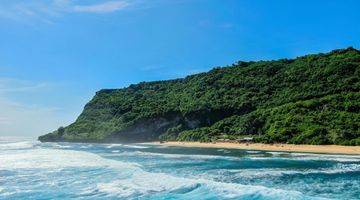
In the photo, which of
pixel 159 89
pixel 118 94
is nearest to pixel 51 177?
pixel 159 89

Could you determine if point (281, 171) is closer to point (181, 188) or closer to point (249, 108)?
point (181, 188)

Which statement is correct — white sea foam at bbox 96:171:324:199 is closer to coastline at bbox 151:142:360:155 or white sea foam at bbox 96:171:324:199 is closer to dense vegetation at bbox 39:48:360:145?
coastline at bbox 151:142:360:155

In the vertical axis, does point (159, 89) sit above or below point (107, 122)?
above

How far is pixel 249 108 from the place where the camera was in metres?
93.0

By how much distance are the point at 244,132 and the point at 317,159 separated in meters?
35.4

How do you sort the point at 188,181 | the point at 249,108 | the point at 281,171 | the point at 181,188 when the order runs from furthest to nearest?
the point at 249,108
the point at 281,171
the point at 188,181
the point at 181,188

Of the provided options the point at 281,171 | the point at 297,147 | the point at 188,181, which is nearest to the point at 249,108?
the point at 297,147

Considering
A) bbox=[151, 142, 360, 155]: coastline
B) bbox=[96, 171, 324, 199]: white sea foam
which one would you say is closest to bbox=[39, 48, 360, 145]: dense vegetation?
bbox=[151, 142, 360, 155]: coastline

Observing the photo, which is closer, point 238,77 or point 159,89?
point 238,77

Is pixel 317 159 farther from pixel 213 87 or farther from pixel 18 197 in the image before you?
pixel 213 87

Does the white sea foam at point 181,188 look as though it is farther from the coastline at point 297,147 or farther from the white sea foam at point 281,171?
the coastline at point 297,147

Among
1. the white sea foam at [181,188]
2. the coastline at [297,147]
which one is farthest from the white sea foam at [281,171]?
the coastline at [297,147]

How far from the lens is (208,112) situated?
100 metres

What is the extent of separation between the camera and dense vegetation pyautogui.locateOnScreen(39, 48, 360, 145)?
70.2 metres
